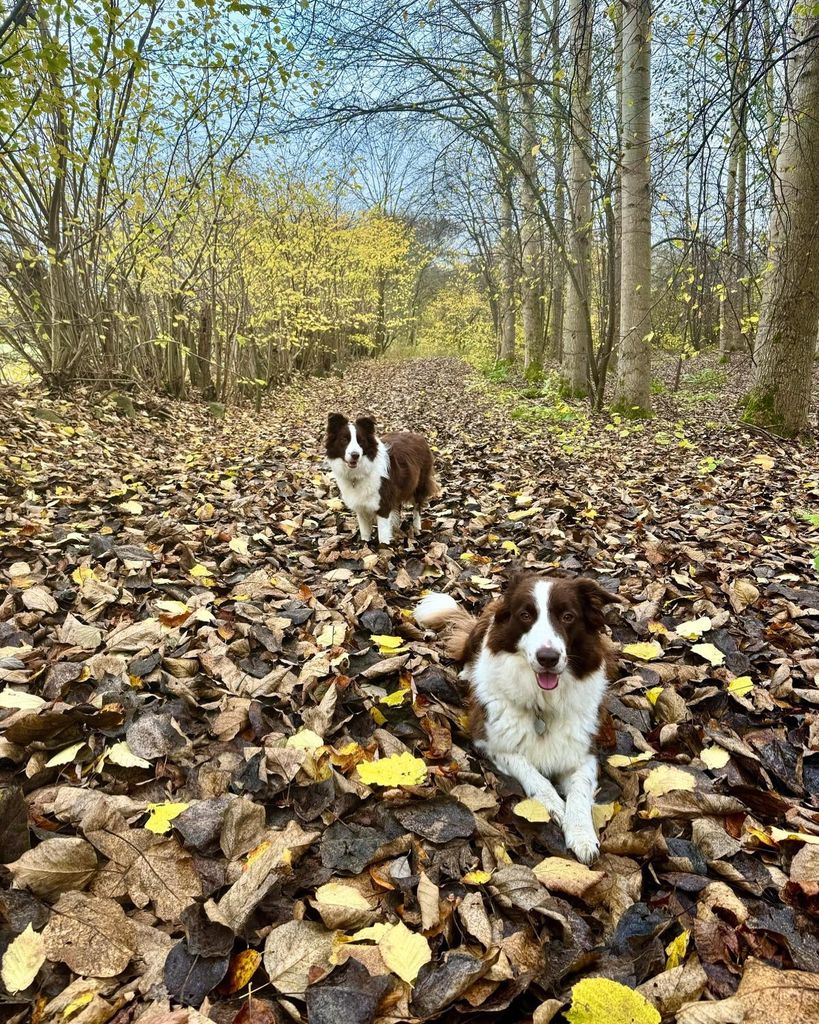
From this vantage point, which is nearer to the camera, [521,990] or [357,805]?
[521,990]

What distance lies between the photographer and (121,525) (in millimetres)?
4973

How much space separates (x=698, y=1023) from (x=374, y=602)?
108 inches

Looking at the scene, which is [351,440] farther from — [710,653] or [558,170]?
[558,170]

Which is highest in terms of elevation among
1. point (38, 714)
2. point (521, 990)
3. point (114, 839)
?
point (38, 714)

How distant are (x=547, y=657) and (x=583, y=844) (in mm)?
677

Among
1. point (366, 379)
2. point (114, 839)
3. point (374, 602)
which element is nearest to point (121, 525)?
point (374, 602)

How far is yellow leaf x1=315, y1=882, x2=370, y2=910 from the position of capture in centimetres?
179

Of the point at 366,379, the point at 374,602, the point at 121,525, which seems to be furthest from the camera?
the point at 366,379

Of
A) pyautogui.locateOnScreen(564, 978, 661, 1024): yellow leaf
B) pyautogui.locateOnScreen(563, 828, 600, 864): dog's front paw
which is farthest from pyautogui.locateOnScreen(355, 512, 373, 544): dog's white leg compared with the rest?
pyautogui.locateOnScreen(564, 978, 661, 1024): yellow leaf

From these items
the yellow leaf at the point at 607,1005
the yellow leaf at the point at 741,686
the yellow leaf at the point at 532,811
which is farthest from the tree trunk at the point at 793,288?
the yellow leaf at the point at 607,1005

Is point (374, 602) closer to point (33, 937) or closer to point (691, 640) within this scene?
point (691, 640)

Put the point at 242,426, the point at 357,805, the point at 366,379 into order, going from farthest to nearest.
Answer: the point at 366,379, the point at 242,426, the point at 357,805

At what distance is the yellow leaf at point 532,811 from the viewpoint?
2236mm

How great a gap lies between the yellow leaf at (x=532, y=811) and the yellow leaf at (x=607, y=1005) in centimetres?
74
